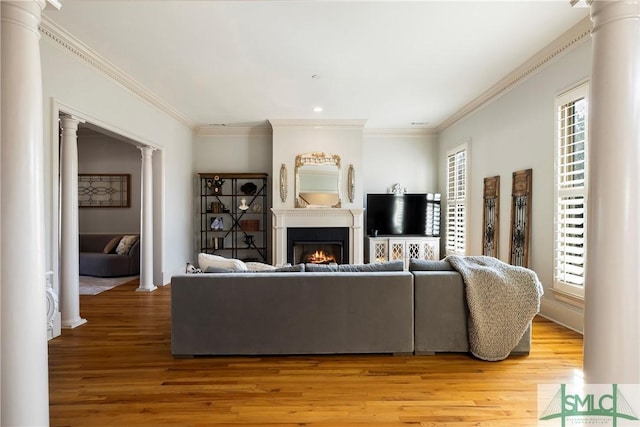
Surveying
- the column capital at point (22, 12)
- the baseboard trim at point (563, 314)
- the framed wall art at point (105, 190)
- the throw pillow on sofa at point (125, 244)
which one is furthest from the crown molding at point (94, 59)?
the baseboard trim at point (563, 314)

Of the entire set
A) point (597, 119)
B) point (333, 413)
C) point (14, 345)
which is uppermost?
point (597, 119)

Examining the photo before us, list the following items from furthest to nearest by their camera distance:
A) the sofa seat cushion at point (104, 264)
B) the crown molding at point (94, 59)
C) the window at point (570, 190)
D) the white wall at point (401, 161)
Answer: the white wall at point (401, 161) < the sofa seat cushion at point (104, 264) < the window at point (570, 190) < the crown molding at point (94, 59)

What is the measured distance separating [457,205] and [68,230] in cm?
572

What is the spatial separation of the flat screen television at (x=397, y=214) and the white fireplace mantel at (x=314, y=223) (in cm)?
33

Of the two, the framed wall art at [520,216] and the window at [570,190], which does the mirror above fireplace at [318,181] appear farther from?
the window at [570,190]

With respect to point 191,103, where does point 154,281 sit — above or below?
below

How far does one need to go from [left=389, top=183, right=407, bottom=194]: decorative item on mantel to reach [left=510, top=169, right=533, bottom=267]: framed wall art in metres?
2.64

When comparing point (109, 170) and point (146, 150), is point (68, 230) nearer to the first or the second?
point (146, 150)

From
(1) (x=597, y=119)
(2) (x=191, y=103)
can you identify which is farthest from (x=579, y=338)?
(2) (x=191, y=103)

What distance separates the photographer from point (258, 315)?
277cm

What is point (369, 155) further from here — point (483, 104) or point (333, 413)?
point (333, 413)

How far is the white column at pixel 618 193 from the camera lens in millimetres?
1482

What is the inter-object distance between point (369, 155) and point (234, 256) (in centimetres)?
343

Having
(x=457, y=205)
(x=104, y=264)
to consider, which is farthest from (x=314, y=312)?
(x=104, y=264)
